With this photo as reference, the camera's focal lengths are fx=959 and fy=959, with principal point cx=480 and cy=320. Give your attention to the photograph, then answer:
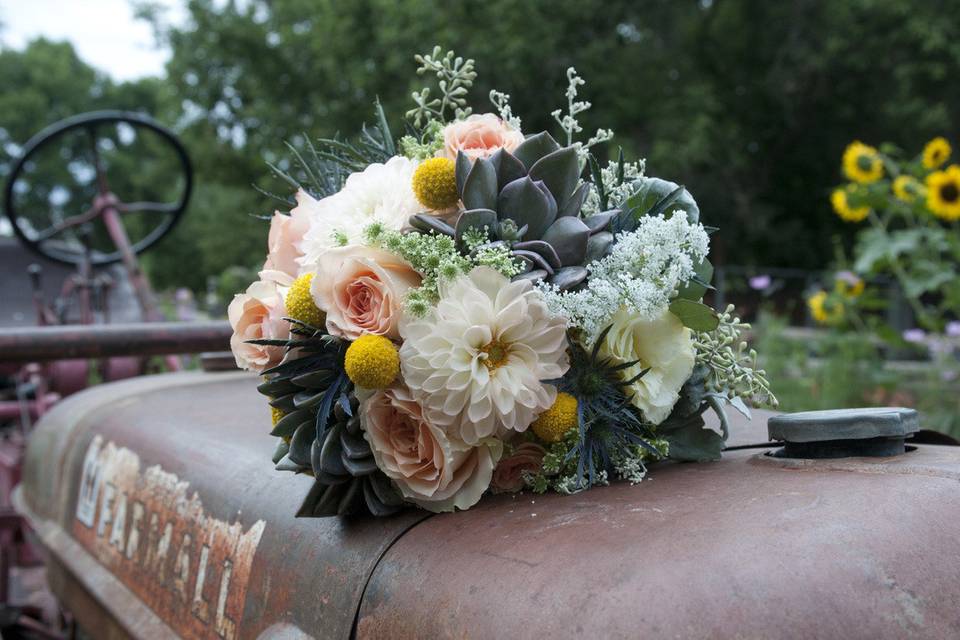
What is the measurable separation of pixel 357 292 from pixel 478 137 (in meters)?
0.33

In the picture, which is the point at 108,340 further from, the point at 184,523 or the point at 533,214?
the point at 533,214

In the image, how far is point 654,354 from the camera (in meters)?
1.35

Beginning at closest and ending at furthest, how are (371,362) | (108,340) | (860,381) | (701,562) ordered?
(701,562), (371,362), (108,340), (860,381)

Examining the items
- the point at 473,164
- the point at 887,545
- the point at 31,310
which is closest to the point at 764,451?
the point at 887,545

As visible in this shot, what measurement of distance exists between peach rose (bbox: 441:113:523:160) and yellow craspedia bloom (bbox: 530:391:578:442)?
387mm

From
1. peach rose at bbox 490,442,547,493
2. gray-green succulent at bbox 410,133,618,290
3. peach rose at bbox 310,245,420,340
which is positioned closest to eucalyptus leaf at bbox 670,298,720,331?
gray-green succulent at bbox 410,133,618,290

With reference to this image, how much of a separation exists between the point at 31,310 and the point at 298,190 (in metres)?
4.83

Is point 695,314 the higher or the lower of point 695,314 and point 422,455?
the higher

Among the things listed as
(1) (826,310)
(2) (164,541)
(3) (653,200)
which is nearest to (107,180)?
(1) (826,310)

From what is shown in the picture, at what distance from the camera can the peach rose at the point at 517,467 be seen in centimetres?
133

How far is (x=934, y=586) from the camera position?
3.21 ft

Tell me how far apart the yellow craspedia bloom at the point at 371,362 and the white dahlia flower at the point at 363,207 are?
0.19 m

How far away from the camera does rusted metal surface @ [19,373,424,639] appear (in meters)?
1.37

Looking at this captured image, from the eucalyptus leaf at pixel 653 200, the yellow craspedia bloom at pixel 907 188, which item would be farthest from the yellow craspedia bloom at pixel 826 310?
the eucalyptus leaf at pixel 653 200
